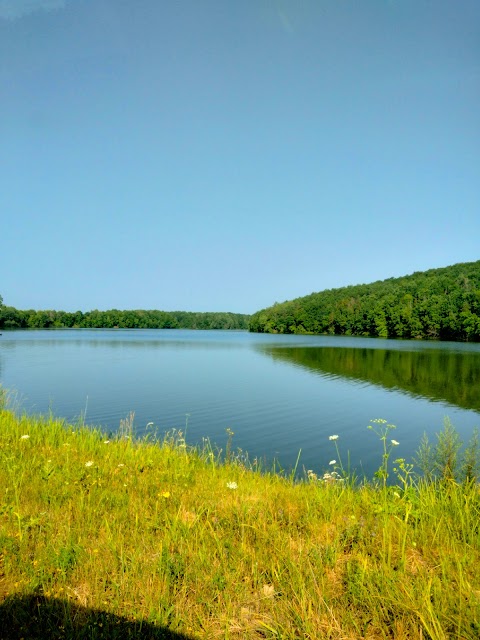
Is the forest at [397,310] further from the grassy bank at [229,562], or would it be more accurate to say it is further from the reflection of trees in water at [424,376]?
the grassy bank at [229,562]

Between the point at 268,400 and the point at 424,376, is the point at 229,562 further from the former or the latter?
the point at 424,376

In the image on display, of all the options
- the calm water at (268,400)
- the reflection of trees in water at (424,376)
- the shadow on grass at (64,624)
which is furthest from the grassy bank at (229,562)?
the reflection of trees in water at (424,376)

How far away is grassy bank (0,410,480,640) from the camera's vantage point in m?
2.75

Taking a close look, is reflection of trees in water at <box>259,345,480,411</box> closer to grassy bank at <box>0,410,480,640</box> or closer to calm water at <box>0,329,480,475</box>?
calm water at <box>0,329,480,475</box>

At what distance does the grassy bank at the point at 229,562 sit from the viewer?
2752 millimetres

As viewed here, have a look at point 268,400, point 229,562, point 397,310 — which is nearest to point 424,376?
point 268,400

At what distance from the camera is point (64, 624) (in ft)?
8.94

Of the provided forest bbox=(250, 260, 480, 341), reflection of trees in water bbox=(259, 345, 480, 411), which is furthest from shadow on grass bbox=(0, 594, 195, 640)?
forest bbox=(250, 260, 480, 341)

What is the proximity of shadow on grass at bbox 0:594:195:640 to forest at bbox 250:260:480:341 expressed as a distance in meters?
105

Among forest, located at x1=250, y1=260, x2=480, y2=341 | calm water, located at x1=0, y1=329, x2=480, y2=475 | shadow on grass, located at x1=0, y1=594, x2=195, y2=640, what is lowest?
calm water, located at x1=0, y1=329, x2=480, y2=475

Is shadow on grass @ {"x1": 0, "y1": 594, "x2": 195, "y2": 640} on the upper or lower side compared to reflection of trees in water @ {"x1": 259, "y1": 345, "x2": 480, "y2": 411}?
upper

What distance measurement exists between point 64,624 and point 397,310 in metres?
126

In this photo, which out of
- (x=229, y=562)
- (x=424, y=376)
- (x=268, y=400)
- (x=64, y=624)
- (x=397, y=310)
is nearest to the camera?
(x=64, y=624)

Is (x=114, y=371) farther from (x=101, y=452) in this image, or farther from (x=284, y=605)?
(x=284, y=605)
